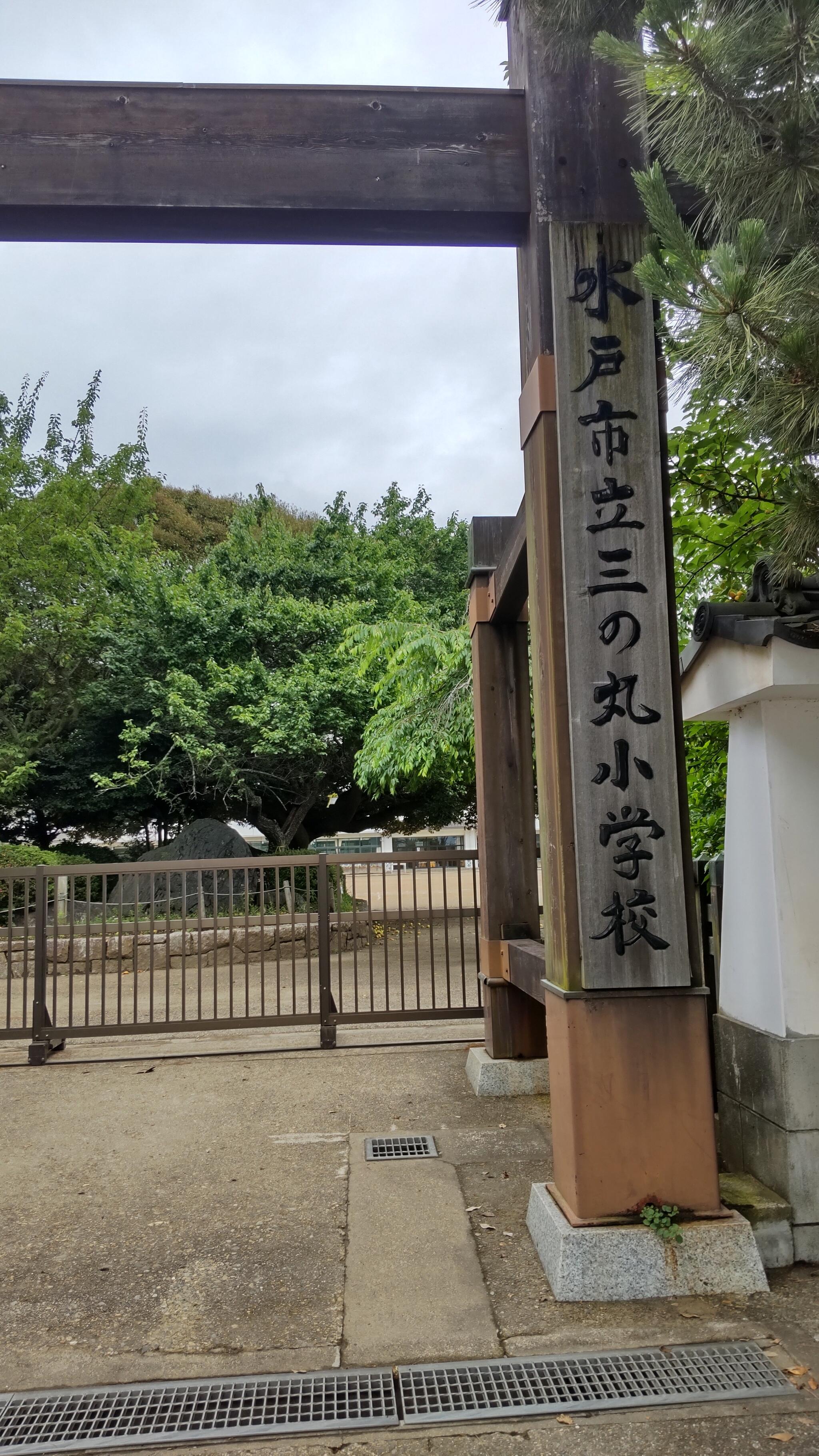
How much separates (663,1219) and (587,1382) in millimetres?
673

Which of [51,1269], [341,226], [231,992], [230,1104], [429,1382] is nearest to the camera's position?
[429,1382]

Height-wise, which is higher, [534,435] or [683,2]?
[683,2]

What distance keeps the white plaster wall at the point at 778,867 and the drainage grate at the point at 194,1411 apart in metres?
1.97

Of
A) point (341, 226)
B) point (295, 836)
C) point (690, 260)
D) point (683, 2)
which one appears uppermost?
point (341, 226)

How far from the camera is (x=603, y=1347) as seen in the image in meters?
2.89

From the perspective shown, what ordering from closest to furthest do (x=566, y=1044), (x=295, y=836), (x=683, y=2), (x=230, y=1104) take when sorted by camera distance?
(x=683, y=2), (x=566, y=1044), (x=230, y=1104), (x=295, y=836)

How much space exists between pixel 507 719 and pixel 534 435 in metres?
2.52

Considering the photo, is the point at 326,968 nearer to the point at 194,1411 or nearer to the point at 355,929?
the point at 355,929

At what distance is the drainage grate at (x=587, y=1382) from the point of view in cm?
260

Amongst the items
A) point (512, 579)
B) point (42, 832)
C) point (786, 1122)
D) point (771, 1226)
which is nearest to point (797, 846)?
point (786, 1122)

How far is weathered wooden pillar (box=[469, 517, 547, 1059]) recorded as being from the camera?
5.86 meters

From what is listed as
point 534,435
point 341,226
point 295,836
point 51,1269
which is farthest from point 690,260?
point 295,836

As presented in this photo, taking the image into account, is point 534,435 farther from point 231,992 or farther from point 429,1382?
point 231,992

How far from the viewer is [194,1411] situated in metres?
2.62
